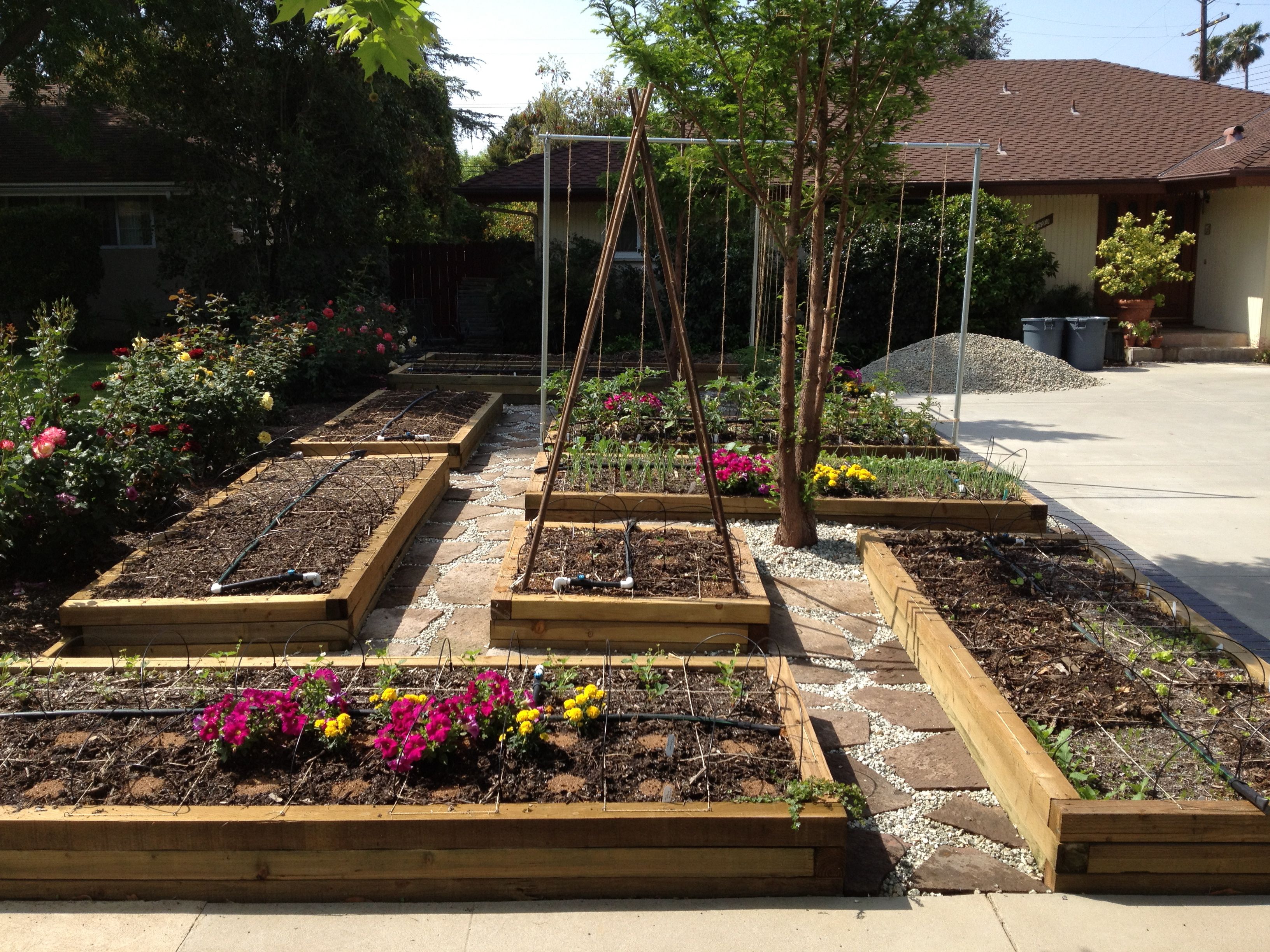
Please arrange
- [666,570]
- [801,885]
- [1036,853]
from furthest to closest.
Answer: [666,570] → [1036,853] → [801,885]

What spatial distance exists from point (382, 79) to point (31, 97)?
15.7ft

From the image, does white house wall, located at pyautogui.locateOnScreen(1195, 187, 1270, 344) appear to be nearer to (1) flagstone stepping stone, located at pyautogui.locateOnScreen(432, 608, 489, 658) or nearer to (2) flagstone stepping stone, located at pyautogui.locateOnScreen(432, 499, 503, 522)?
(2) flagstone stepping stone, located at pyautogui.locateOnScreen(432, 499, 503, 522)

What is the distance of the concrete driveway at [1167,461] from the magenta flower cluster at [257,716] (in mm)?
4247

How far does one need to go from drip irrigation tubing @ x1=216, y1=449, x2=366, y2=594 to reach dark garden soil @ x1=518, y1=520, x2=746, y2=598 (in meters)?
1.33

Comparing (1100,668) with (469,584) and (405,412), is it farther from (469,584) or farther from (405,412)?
(405,412)

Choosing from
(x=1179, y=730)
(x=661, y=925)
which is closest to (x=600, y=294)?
(x=661, y=925)

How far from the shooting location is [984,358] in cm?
1227

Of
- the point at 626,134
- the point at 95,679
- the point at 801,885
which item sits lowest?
the point at 801,885

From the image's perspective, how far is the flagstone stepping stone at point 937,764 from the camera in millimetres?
3443

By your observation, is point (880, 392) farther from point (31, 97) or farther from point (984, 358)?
point (31, 97)

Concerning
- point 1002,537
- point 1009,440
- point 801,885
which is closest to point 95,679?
point 801,885

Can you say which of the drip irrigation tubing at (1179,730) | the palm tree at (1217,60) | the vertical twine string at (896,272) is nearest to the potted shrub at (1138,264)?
the vertical twine string at (896,272)

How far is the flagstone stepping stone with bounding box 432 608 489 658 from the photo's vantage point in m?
4.49

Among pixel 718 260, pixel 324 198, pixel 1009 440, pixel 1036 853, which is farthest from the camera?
pixel 718 260
